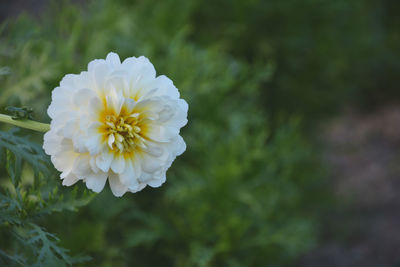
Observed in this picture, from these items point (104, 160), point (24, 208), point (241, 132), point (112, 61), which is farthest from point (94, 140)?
point (241, 132)

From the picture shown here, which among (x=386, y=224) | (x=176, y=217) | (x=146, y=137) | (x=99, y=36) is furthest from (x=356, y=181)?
(x=146, y=137)

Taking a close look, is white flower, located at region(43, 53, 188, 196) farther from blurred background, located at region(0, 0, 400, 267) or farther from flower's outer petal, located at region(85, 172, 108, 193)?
blurred background, located at region(0, 0, 400, 267)

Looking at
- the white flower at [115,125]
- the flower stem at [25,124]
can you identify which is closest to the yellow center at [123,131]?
the white flower at [115,125]

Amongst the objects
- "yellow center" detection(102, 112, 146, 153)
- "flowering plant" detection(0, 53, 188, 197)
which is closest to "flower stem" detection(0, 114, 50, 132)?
"flowering plant" detection(0, 53, 188, 197)

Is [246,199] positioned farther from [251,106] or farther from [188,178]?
[251,106]

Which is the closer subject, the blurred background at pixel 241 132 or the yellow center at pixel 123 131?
the yellow center at pixel 123 131

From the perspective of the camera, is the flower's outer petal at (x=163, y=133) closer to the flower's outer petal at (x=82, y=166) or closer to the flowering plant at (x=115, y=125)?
the flowering plant at (x=115, y=125)
